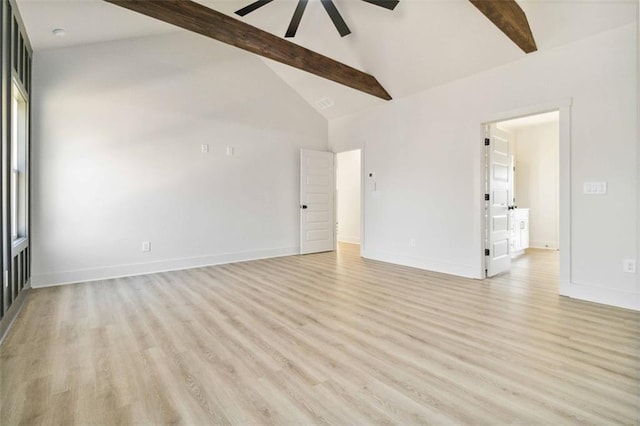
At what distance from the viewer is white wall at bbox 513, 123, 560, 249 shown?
22.9 feet

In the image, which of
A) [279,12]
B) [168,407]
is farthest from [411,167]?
[168,407]

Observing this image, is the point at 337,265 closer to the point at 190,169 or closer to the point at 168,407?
the point at 190,169

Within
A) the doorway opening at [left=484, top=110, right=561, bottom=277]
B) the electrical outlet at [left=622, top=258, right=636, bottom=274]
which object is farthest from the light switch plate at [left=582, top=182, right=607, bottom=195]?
the doorway opening at [left=484, top=110, right=561, bottom=277]

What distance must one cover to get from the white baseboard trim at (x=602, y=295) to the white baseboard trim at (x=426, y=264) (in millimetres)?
984

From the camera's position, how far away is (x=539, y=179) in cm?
725

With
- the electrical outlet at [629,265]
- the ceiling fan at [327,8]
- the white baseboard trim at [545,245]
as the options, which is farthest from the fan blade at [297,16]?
the white baseboard trim at [545,245]

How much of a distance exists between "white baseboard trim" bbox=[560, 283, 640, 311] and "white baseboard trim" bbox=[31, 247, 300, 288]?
4289mm

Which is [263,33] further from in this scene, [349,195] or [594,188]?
[349,195]

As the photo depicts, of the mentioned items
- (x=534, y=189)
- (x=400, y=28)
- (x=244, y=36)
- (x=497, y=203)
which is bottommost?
(x=497, y=203)

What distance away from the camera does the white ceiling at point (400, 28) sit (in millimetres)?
3053

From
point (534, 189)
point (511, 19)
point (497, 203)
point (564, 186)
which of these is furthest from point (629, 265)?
point (534, 189)

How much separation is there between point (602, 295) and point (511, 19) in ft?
9.36

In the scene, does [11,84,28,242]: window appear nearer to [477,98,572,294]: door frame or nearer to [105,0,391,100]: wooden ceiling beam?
[105,0,391,100]: wooden ceiling beam

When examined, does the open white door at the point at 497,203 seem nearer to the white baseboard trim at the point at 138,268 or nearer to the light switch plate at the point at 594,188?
the light switch plate at the point at 594,188
